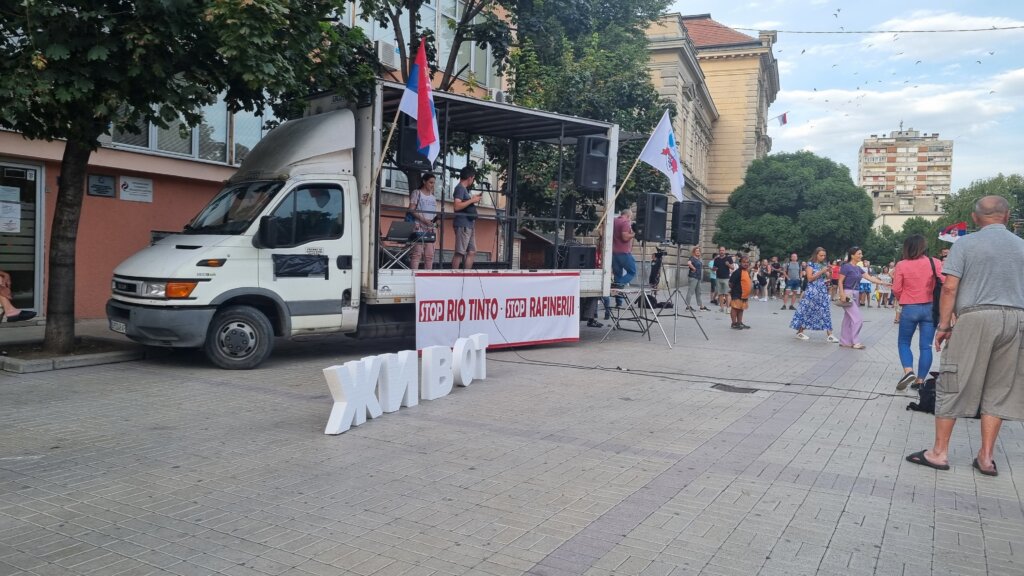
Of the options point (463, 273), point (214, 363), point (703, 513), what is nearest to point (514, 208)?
point (463, 273)

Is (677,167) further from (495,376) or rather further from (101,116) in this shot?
(101,116)

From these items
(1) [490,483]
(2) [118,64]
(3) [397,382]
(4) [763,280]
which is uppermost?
(2) [118,64]

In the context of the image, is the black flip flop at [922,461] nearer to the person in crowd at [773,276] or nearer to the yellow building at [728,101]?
the person in crowd at [773,276]

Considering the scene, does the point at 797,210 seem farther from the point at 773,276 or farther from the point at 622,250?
the point at 622,250

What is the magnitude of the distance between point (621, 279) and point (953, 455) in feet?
28.6

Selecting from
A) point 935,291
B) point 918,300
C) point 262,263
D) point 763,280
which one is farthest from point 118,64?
point 763,280

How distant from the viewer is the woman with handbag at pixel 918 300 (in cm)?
899

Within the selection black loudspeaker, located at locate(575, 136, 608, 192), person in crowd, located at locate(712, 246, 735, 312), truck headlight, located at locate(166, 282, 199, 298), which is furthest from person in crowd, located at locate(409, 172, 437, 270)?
person in crowd, located at locate(712, 246, 735, 312)

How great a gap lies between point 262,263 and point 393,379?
3269 mm

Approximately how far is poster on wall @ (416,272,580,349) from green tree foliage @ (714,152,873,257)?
3333 centimetres

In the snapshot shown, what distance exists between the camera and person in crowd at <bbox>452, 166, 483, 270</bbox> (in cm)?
1180

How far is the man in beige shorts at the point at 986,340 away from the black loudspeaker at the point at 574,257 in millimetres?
7759

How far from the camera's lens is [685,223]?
1395cm

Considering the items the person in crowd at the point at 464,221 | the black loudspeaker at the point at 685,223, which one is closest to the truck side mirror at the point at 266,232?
the person in crowd at the point at 464,221
